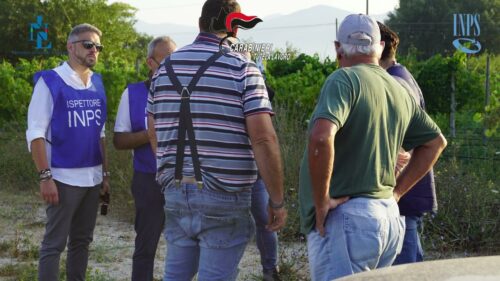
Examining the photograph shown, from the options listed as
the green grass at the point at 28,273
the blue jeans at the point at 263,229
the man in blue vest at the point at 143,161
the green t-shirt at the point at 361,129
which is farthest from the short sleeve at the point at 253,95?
the green grass at the point at 28,273

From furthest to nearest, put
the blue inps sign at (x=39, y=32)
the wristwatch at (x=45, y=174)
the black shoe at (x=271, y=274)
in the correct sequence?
1. the blue inps sign at (x=39, y=32)
2. the black shoe at (x=271, y=274)
3. the wristwatch at (x=45, y=174)

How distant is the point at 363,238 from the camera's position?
10.4 feet

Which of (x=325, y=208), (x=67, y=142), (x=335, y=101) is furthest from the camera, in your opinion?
(x=67, y=142)

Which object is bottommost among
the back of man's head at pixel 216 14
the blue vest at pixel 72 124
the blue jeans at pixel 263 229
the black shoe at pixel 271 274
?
the black shoe at pixel 271 274

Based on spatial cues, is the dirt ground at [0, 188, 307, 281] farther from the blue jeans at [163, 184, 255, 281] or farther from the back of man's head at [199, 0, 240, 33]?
the back of man's head at [199, 0, 240, 33]

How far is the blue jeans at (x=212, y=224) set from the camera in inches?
136

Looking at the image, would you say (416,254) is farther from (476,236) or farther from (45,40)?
(45,40)

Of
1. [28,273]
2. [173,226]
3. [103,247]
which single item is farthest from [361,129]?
[103,247]

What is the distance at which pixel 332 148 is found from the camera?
10.2 ft

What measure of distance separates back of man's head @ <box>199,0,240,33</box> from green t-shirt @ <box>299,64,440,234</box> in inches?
24.1

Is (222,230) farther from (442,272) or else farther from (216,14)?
(442,272)

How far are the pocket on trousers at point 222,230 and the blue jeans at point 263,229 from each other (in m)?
1.43

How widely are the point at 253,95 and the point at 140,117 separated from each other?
1579mm

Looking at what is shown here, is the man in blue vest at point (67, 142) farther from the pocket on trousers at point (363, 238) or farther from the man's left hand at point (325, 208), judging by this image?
the pocket on trousers at point (363, 238)
